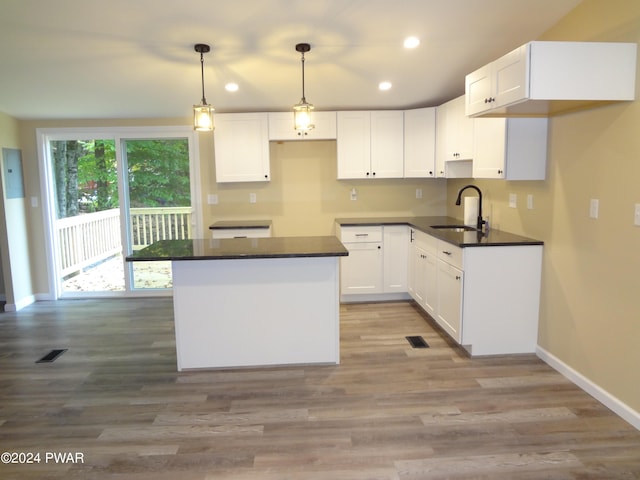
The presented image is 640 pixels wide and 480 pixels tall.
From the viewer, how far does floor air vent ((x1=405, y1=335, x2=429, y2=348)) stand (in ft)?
12.3

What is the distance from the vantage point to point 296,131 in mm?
4891

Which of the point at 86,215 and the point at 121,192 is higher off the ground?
the point at 121,192

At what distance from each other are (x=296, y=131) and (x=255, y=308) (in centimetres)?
233

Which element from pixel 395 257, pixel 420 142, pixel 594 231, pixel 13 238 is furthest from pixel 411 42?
pixel 13 238

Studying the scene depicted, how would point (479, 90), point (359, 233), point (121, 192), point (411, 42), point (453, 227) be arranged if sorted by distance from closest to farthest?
point (479, 90) → point (411, 42) → point (453, 227) → point (359, 233) → point (121, 192)

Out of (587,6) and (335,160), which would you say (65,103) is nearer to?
(335,160)

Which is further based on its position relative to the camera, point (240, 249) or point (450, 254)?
point (450, 254)

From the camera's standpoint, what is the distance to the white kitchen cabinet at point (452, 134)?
411cm

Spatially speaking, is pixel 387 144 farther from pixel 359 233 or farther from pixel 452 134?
pixel 359 233

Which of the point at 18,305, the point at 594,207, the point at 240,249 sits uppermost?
the point at 594,207

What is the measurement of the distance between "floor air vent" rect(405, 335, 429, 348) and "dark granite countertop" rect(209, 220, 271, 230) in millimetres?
2022

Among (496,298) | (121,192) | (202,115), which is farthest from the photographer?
(121,192)

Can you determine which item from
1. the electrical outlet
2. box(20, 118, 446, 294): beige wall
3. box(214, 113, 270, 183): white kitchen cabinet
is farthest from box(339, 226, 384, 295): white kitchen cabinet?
the electrical outlet

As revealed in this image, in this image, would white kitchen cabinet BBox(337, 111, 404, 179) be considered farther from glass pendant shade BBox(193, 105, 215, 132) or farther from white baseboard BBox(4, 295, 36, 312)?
white baseboard BBox(4, 295, 36, 312)
